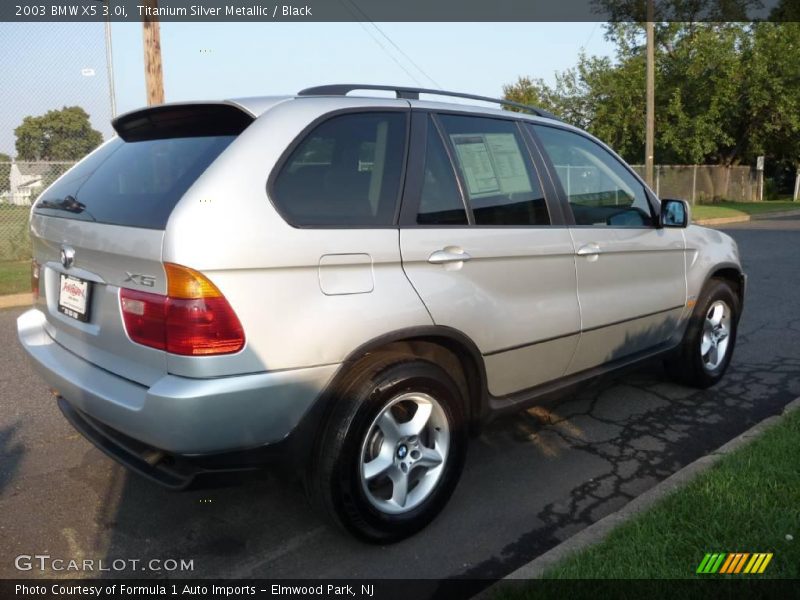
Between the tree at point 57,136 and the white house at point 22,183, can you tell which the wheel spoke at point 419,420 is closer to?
the tree at point 57,136

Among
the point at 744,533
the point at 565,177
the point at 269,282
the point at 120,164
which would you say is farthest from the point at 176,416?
the point at 565,177

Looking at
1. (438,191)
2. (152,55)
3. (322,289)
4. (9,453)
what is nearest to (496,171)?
(438,191)

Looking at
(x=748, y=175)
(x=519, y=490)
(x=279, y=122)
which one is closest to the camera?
(x=279, y=122)

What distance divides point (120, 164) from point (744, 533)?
10.3 ft

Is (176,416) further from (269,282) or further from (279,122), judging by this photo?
(279,122)

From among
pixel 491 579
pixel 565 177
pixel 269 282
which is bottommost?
pixel 491 579

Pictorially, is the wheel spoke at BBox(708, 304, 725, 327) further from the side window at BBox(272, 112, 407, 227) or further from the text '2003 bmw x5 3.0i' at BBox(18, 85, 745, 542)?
the side window at BBox(272, 112, 407, 227)

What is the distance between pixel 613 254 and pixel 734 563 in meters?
1.85

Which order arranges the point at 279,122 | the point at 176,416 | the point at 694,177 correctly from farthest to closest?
1. the point at 694,177
2. the point at 279,122
3. the point at 176,416

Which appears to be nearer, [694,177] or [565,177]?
[565,177]

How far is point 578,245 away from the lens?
375 cm

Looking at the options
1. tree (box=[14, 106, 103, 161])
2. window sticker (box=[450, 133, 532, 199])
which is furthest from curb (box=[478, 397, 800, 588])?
tree (box=[14, 106, 103, 161])

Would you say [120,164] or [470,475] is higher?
[120,164]

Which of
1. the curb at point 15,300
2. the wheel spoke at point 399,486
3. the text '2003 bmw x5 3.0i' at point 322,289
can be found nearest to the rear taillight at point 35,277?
the text '2003 bmw x5 3.0i' at point 322,289
